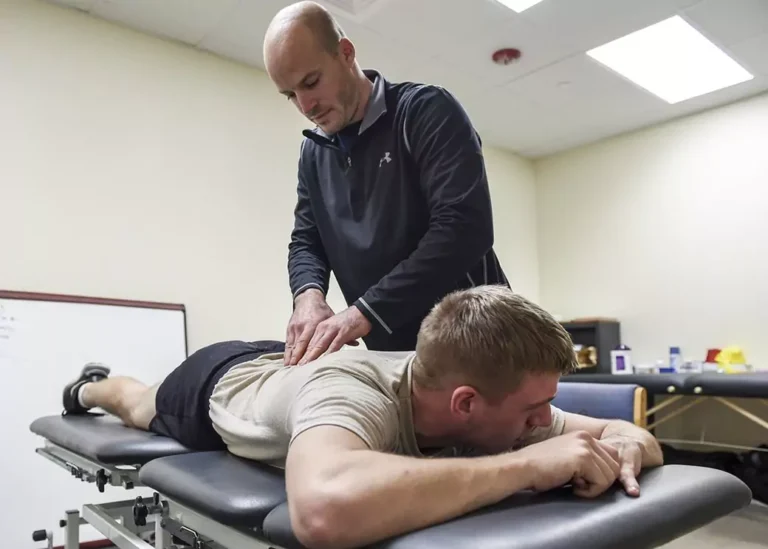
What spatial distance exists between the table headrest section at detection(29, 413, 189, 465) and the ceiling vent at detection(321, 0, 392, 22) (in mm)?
2032

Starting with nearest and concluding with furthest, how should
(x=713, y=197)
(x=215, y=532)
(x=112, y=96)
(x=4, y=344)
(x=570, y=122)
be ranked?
(x=215, y=532)
(x=4, y=344)
(x=112, y=96)
(x=713, y=197)
(x=570, y=122)

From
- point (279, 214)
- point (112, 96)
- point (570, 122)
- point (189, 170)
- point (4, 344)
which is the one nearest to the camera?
point (4, 344)

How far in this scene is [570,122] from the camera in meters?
4.21

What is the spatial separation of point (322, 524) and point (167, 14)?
9.20 feet

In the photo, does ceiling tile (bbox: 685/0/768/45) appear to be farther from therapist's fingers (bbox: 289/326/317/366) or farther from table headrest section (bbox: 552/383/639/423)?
therapist's fingers (bbox: 289/326/317/366)

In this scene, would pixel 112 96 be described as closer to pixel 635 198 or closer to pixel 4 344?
pixel 4 344

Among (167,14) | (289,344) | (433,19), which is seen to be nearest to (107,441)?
(289,344)

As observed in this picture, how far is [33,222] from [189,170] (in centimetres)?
75

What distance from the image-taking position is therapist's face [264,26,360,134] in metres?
1.22

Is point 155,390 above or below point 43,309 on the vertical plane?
below

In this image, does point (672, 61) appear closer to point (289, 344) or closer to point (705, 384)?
point (705, 384)

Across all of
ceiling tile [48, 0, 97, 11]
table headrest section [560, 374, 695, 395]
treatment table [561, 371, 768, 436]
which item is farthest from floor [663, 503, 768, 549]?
ceiling tile [48, 0, 97, 11]

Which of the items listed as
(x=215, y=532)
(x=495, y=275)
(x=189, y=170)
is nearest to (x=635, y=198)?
(x=189, y=170)

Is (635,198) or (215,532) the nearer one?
(215,532)
